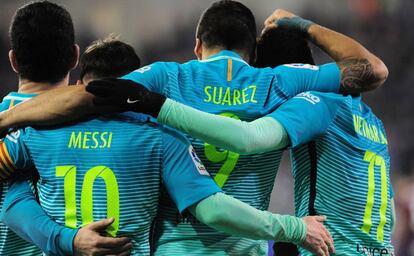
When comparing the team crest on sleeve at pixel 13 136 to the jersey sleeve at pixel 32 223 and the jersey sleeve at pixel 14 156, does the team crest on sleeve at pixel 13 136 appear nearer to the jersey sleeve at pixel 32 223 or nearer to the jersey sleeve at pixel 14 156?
the jersey sleeve at pixel 14 156

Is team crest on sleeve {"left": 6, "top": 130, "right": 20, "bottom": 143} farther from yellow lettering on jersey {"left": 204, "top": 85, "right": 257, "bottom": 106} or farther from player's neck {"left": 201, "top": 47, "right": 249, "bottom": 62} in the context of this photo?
player's neck {"left": 201, "top": 47, "right": 249, "bottom": 62}

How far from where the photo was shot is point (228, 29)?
315cm

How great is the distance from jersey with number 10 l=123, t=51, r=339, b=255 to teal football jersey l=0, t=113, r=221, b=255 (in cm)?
14

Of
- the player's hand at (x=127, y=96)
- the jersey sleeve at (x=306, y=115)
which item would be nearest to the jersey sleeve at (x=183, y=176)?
the player's hand at (x=127, y=96)

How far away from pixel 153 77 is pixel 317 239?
92 centimetres

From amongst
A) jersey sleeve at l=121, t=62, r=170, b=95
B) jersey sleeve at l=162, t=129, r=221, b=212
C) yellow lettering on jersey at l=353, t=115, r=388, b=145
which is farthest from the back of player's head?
yellow lettering on jersey at l=353, t=115, r=388, b=145

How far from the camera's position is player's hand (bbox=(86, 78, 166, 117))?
2605 millimetres

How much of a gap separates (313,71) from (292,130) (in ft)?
1.43

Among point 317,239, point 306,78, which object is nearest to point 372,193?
point 317,239

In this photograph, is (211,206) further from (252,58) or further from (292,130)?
Answer: (252,58)

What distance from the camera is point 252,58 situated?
3.32 m

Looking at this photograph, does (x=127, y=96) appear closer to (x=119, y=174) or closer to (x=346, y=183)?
(x=119, y=174)

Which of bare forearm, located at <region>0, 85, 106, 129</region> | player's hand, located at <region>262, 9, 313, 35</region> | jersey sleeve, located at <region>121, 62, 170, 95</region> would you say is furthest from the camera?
player's hand, located at <region>262, 9, 313, 35</region>

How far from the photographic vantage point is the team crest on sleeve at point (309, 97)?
9.37 ft
